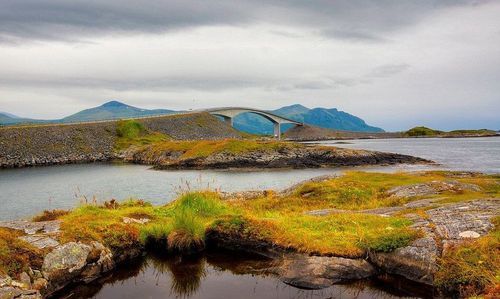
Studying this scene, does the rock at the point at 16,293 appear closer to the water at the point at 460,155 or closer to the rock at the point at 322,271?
the rock at the point at 322,271

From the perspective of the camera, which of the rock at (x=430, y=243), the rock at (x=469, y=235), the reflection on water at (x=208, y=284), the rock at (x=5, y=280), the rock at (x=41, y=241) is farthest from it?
the rock at (x=41, y=241)

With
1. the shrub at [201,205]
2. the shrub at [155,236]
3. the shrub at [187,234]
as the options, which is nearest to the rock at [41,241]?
the shrub at [155,236]

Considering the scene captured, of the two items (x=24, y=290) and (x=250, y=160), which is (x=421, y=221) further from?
(x=250, y=160)

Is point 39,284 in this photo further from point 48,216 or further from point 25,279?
point 48,216

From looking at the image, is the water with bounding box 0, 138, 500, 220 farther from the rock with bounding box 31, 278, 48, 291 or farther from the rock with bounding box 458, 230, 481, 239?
the rock with bounding box 458, 230, 481, 239

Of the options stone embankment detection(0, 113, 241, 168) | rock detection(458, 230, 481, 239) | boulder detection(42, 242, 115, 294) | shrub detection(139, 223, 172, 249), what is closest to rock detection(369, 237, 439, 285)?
rock detection(458, 230, 481, 239)

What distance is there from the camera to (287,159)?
9456 centimetres

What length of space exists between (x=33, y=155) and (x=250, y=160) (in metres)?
58.0

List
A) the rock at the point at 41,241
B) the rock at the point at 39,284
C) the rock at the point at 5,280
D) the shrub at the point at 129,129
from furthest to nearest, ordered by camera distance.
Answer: the shrub at the point at 129,129 < the rock at the point at 41,241 < the rock at the point at 39,284 < the rock at the point at 5,280

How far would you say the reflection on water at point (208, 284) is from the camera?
1435 cm

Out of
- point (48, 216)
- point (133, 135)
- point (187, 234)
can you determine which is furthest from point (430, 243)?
point (133, 135)

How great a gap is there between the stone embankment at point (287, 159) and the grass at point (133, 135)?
105ft

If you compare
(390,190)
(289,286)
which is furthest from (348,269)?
(390,190)

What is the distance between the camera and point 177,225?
63.5ft
